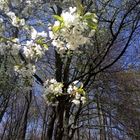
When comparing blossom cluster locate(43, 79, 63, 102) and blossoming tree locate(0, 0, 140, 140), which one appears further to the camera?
blossom cluster locate(43, 79, 63, 102)

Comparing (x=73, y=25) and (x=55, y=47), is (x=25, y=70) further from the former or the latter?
(x=73, y=25)

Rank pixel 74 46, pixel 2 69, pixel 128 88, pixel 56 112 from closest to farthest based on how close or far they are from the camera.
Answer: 1. pixel 74 46
2. pixel 2 69
3. pixel 56 112
4. pixel 128 88

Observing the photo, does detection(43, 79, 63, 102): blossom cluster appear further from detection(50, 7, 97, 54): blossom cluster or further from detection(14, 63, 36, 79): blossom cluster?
detection(50, 7, 97, 54): blossom cluster

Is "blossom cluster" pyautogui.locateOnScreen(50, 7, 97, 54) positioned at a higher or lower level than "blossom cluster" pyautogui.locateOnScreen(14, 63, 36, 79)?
lower

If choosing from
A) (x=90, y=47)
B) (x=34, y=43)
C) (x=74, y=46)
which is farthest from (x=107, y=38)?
(x=74, y=46)

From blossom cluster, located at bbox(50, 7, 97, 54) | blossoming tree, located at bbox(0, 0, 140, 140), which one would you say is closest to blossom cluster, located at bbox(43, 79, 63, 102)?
blossoming tree, located at bbox(0, 0, 140, 140)

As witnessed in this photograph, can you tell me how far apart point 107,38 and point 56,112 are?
2806mm

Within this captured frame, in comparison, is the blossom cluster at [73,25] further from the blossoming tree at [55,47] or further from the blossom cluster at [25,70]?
the blossom cluster at [25,70]

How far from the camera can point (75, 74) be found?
11836mm

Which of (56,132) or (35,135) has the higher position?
(35,135)

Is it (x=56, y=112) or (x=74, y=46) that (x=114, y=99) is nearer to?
(x=56, y=112)

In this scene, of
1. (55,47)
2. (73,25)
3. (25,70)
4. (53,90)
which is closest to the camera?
(73,25)

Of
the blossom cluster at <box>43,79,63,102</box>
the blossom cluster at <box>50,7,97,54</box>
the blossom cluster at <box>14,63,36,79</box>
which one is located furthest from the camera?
the blossom cluster at <box>43,79,63,102</box>

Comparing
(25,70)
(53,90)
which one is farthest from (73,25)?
(53,90)
